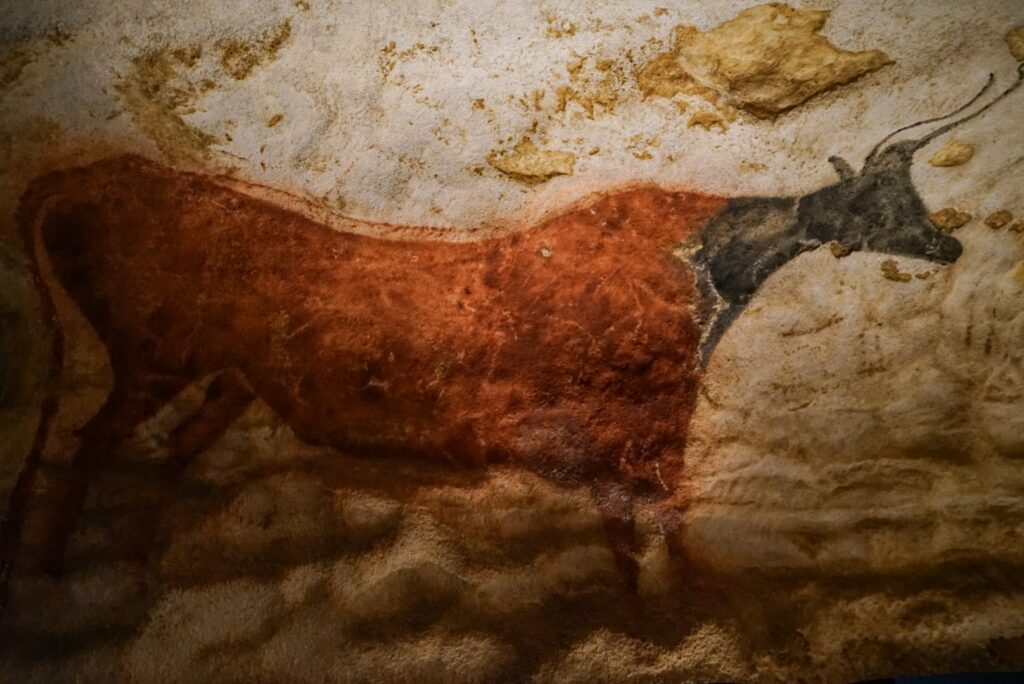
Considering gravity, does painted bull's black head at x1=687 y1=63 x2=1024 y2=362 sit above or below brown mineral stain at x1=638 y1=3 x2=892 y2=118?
below

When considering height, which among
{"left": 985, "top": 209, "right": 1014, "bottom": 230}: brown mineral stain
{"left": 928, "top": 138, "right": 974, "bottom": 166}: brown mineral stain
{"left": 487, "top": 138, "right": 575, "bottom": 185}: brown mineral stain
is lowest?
{"left": 487, "top": 138, "right": 575, "bottom": 185}: brown mineral stain

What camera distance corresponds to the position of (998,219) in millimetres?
2498

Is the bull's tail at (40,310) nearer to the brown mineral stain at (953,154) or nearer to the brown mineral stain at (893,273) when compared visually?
the brown mineral stain at (893,273)

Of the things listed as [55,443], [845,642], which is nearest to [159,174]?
[55,443]

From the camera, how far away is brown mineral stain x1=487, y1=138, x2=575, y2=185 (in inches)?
111

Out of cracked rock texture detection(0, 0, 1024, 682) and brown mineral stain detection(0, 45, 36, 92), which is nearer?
cracked rock texture detection(0, 0, 1024, 682)

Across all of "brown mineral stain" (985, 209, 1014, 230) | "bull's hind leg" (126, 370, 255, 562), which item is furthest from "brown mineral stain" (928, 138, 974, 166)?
"bull's hind leg" (126, 370, 255, 562)

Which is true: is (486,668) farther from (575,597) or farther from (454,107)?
(454,107)

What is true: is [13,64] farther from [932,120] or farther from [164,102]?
[932,120]

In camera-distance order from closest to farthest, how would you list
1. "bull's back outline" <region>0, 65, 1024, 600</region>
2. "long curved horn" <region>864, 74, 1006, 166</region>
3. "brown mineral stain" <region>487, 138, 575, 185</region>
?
"long curved horn" <region>864, 74, 1006, 166</region> < "bull's back outline" <region>0, 65, 1024, 600</region> < "brown mineral stain" <region>487, 138, 575, 185</region>

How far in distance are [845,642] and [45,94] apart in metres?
3.80

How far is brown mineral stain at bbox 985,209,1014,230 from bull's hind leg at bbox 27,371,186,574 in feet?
11.0

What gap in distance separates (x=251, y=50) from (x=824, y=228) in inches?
99.2

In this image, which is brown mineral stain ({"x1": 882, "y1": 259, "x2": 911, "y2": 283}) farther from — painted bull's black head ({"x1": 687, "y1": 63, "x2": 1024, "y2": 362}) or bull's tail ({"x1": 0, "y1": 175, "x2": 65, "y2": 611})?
bull's tail ({"x1": 0, "y1": 175, "x2": 65, "y2": 611})
